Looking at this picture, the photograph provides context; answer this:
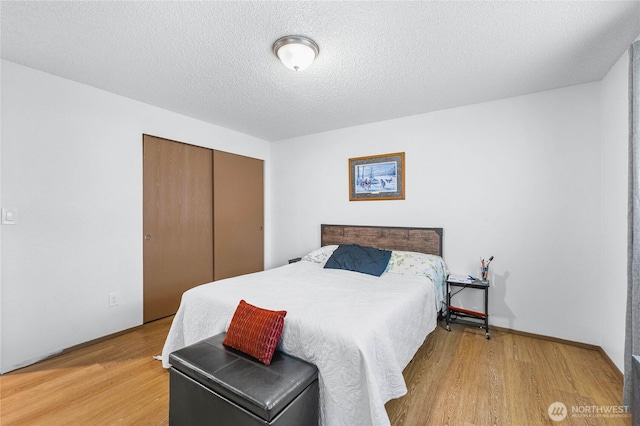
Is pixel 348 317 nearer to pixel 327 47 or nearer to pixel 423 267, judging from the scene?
pixel 423 267

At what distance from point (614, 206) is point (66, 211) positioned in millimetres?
4605

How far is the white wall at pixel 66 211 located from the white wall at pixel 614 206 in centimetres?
424

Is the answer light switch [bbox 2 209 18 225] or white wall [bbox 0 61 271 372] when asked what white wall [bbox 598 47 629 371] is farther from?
light switch [bbox 2 209 18 225]

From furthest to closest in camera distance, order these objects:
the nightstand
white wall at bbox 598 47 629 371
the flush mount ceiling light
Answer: the nightstand → white wall at bbox 598 47 629 371 → the flush mount ceiling light

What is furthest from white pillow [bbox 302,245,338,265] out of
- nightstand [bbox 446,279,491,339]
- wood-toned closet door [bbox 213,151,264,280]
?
nightstand [bbox 446,279,491,339]

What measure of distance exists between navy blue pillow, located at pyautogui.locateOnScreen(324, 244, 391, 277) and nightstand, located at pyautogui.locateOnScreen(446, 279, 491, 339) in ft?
2.30

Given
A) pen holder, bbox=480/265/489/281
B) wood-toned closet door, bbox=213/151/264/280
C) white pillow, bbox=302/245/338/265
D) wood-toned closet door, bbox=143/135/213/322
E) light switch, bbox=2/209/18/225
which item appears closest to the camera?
light switch, bbox=2/209/18/225

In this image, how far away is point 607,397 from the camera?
184 cm

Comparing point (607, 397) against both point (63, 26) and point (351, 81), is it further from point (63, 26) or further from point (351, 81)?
point (63, 26)

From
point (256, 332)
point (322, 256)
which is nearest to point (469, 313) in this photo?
point (322, 256)

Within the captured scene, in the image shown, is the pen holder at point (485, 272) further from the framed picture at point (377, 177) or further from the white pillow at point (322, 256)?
the white pillow at point (322, 256)

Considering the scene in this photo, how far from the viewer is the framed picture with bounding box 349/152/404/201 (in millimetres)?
3473

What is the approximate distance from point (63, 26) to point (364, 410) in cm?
290

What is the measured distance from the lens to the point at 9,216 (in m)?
2.18
